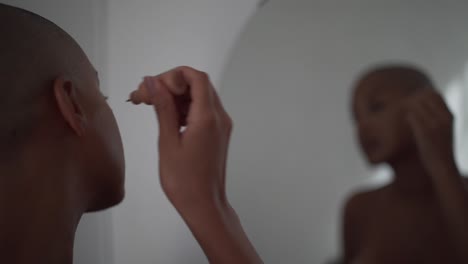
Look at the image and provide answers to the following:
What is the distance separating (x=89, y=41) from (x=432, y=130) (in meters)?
0.58

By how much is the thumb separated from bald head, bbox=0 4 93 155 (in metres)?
0.12

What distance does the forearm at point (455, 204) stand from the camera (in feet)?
1.33

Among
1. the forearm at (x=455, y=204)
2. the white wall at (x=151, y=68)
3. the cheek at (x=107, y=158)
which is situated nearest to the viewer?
the forearm at (x=455, y=204)

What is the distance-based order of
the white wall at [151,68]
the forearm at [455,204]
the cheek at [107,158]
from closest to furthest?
the forearm at [455,204] < the cheek at [107,158] < the white wall at [151,68]

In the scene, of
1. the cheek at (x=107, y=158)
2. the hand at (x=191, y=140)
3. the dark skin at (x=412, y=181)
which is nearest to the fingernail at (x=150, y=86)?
the hand at (x=191, y=140)

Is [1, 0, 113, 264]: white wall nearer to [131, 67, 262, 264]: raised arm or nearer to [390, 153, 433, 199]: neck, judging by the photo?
[131, 67, 262, 264]: raised arm

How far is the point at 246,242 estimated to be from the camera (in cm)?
49

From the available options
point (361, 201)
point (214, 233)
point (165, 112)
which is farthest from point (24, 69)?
point (361, 201)

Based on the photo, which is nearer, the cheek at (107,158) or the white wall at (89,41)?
the cheek at (107,158)

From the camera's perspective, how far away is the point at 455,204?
1.34ft

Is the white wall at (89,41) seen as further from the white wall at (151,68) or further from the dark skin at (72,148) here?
the dark skin at (72,148)

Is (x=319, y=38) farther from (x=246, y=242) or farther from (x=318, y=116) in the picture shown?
(x=246, y=242)

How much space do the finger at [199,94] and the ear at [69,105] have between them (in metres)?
0.14

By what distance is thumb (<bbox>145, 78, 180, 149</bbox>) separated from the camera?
1.48ft
